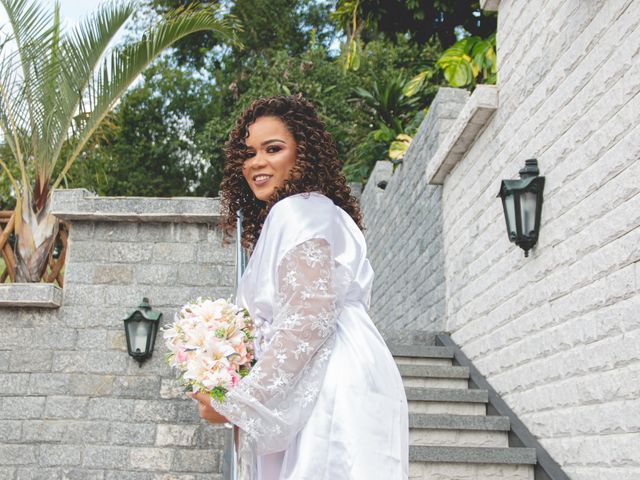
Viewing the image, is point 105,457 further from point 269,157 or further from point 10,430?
point 269,157

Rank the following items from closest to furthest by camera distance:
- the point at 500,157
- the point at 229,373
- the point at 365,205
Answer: the point at 229,373, the point at 500,157, the point at 365,205

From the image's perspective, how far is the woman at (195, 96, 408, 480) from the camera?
5.46 feet

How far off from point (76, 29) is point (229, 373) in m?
5.14

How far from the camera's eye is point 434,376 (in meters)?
5.43

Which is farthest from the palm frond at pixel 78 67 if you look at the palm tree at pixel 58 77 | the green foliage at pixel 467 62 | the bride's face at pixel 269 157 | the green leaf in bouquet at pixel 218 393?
the green leaf in bouquet at pixel 218 393

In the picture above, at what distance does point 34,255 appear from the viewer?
558cm

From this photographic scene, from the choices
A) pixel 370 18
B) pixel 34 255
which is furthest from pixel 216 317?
pixel 370 18

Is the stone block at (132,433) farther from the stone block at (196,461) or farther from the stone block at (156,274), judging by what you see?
the stone block at (156,274)

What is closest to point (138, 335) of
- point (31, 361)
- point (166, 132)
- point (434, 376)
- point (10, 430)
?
point (31, 361)

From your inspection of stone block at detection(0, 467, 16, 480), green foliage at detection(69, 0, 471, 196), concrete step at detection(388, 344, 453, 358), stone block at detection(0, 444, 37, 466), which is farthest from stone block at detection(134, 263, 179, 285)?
green foliage at detection(69, 0, 471, 196)

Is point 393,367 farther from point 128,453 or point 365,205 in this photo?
point 365,205

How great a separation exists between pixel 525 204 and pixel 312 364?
2.84 meters

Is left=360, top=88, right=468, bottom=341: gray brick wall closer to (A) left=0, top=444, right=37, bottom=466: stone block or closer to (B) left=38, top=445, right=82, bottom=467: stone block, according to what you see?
(B) left=38, top=445, right=82, bottom=467: stone block

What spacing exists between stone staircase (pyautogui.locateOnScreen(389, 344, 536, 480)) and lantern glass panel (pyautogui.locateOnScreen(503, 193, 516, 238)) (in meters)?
1.18
